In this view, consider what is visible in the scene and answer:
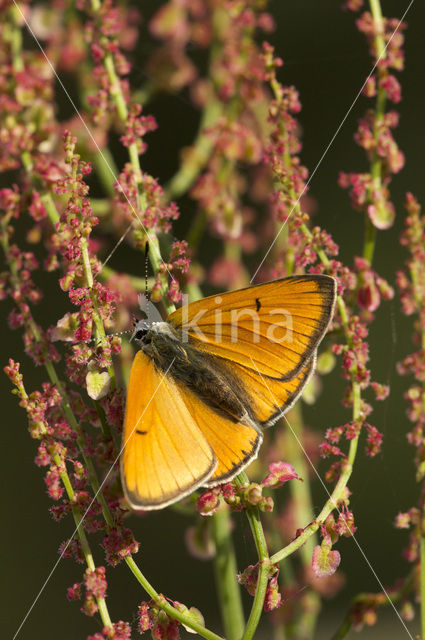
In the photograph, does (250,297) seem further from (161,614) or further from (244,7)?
(244,7)

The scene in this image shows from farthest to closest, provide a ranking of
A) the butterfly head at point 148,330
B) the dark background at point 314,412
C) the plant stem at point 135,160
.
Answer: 1. the dark background at point 314,412
2. the butterfly head at point 148,330
3. the plant stem at point 135,160

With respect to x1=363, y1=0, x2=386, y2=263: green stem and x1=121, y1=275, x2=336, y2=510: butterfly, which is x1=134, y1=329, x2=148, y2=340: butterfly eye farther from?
x1=363, y1=0, x2=386, y2=263: green stem

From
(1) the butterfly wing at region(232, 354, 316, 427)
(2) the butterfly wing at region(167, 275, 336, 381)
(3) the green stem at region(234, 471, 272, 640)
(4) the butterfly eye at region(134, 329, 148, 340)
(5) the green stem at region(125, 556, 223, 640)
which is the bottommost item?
(5) the green stem at region(125, 556, 223, 640)

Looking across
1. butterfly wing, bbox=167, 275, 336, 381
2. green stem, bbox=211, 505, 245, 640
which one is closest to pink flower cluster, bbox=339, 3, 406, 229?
butterfly wing, bbox=167, 275, 336, 381

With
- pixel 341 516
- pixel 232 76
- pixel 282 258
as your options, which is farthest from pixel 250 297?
pixel 232 76

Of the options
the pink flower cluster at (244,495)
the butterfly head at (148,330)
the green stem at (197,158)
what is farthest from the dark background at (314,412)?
the pink flower cluster at (244,495)

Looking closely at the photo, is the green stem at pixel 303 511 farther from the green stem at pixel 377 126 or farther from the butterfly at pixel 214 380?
the green stem at pixel 377 126

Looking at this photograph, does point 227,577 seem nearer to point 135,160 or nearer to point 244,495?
point 244,495

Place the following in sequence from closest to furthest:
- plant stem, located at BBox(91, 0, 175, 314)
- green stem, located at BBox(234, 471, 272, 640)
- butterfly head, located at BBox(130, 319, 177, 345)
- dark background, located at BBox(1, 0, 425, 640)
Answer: green stem, located at BBox(234, 471, 272, 640) → plant stem, located at BBox(91, 0, 175, 314) → butterfly head, located at BBox(130, 319, 177, 345) → dark background, located at BBox(1, 0, 425, 640)
